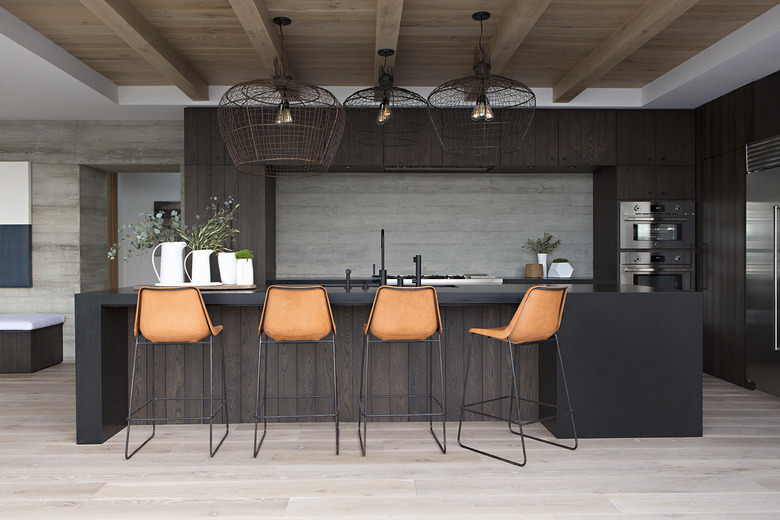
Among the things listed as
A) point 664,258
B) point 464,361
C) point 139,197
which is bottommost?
point 464,361

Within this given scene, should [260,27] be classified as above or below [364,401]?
above

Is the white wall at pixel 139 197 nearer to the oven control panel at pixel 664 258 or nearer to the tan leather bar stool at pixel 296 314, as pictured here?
the tan leather bar stool at pixel 296 314

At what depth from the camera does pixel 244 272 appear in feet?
12.7

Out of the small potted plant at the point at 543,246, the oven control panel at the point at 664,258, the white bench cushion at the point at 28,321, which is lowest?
the white bench cushion at the point at 28,321

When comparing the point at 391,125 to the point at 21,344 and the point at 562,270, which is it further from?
the point at 21,344

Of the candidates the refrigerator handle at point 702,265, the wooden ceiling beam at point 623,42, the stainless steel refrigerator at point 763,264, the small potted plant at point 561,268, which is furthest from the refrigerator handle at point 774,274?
the small potted plant at point 561,268

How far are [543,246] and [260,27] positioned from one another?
393 centimetres

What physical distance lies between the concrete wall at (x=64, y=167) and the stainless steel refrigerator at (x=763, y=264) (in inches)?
222

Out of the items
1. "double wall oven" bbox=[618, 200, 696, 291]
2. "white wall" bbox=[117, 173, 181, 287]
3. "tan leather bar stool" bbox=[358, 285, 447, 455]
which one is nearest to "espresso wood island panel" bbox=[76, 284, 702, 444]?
"tan leather bar stool" bbox=[358, 285, 447, 455]

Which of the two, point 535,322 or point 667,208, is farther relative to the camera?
point 667,208

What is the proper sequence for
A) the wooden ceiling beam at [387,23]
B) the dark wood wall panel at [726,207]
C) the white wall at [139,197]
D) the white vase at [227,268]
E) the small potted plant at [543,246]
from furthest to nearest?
the white wall at [139,197], the small potted plant at [543,246], the dark wood wall panel at [726,207], the white vase at [227,268], the wooden ceiling beam at [387,23]

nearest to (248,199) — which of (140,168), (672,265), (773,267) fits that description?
(140,168)

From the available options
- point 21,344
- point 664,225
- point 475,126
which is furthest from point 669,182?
point 21,344

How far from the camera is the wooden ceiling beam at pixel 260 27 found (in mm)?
3375
